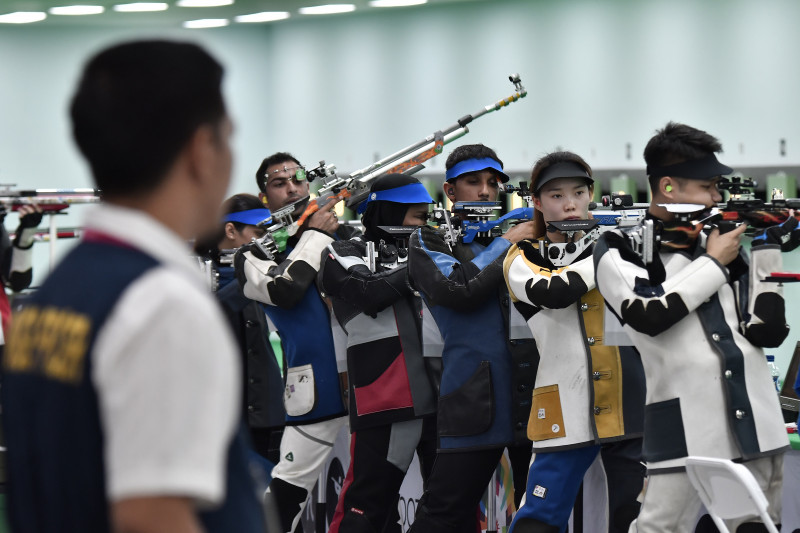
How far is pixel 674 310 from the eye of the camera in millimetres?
2838

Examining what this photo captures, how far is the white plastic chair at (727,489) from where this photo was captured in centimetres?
244

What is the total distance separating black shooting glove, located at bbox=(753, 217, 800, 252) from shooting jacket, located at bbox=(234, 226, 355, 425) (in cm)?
205

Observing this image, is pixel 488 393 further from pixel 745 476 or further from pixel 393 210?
pixel 745 476

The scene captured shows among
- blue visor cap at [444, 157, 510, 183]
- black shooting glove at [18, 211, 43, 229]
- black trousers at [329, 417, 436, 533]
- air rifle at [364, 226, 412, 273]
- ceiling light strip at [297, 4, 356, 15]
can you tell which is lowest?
black trousers at [329, 417, 436, 533]

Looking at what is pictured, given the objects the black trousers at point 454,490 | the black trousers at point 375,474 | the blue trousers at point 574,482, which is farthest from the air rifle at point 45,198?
the blue trousers at point 574,482

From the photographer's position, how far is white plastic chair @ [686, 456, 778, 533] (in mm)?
2436

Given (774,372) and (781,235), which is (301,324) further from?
(781,235)

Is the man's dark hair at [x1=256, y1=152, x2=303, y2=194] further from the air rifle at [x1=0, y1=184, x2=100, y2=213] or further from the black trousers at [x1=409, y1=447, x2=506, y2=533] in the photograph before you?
the black trousers at [x1=409, y1=447, x2=506, y2=533]

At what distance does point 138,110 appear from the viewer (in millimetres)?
1206

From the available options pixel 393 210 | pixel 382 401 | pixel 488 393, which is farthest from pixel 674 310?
pixel 393 210

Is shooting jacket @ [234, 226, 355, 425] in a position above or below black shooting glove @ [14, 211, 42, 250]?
below

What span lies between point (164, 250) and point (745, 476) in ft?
5.42

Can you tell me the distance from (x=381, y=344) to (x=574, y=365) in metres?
0.94

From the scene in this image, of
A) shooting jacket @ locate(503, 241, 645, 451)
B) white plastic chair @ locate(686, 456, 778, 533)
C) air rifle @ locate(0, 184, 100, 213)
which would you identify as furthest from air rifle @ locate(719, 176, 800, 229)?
air rifle @ locate(0, 184, 100, 213)
